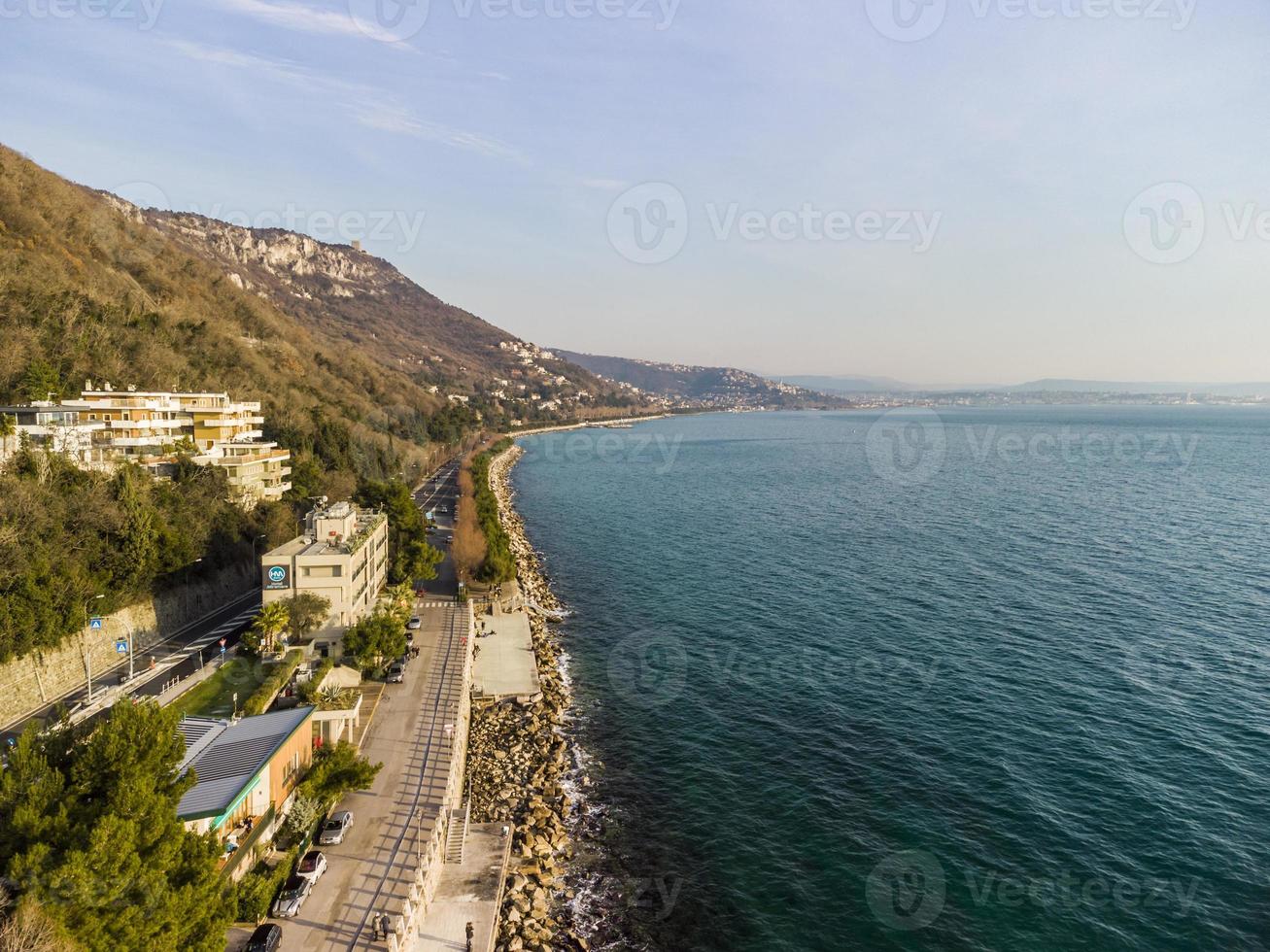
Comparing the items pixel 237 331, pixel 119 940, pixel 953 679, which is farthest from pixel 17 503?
pixel 237 331

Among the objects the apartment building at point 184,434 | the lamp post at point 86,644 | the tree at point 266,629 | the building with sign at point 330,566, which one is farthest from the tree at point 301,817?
the apartment building at point 184,434

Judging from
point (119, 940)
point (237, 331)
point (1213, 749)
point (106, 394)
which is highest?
point (237, 331)

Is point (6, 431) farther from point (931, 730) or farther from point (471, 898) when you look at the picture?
point (931, 730)

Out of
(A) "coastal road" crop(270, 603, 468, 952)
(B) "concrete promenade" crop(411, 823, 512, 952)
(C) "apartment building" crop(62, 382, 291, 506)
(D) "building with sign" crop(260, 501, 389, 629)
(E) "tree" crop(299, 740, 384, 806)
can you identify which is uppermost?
(C) "apartment building" crop(62, 382, 291, 506)

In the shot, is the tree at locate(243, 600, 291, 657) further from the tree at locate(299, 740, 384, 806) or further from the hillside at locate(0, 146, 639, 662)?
the tree at locate(299, 740, 384, 806)

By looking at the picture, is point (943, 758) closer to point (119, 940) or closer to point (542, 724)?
point (542, 724)

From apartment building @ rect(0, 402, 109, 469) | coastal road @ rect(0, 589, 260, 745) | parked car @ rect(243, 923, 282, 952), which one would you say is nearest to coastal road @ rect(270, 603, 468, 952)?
parked car @ rect(243, 923, 282, 952)
